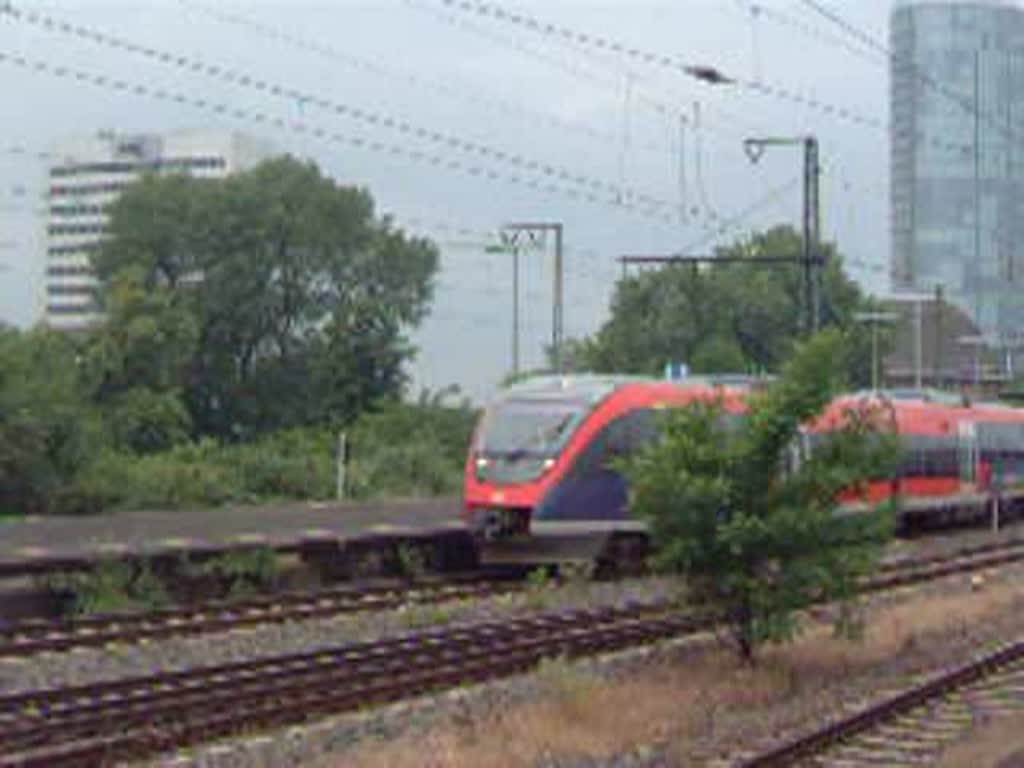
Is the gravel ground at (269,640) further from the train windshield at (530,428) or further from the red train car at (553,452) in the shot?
the train windshield at (530,428)

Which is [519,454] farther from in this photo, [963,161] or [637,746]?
[963,161]

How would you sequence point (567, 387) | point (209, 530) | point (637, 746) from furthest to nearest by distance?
point (209, 530)
point (567, 387)
point (637, 746)

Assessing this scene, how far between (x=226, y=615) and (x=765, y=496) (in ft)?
24.2

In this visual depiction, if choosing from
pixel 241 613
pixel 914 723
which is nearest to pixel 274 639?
pixel 241 613

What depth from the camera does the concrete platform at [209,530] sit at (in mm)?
23253

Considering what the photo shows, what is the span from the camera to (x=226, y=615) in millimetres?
21641

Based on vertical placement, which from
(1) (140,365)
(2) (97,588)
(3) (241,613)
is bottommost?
(3) (241,613)

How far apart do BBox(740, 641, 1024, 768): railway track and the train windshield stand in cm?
928

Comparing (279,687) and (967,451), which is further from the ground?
(967,451)

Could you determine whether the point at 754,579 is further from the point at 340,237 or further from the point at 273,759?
the point at 340,237

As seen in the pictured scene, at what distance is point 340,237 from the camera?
75438 millimetres

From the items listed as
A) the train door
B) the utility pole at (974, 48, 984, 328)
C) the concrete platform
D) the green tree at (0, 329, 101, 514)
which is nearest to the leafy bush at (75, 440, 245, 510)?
the green tree at (0, 329, 101, 514)

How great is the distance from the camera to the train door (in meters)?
42.9

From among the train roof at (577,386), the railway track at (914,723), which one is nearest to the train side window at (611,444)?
the train roof at (577,386)
